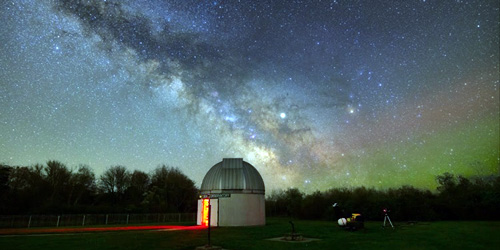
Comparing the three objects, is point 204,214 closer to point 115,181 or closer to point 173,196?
point 173,196

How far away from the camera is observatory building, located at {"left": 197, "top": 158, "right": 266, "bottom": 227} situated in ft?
84.2

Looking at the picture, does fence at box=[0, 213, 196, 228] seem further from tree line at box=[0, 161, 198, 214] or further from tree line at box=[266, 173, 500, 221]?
tree line at box=[266, 173, 500, 221]

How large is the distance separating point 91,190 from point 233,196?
106 ft

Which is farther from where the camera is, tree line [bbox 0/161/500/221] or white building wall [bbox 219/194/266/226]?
tree line [bbox 0/161/500/221]

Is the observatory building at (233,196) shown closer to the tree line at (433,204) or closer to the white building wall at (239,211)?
the white building wall at (239,211)

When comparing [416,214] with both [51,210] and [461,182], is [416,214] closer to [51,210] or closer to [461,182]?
[461,182]

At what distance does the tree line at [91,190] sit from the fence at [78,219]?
2.38 meters

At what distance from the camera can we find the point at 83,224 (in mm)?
31484

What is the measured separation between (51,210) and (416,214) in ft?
125

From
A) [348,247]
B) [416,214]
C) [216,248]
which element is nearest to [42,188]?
[216,248]

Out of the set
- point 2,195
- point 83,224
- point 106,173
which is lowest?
point 83,224

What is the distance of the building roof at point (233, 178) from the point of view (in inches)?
1031

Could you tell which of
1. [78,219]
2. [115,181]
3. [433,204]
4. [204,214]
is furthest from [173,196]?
[433,204]

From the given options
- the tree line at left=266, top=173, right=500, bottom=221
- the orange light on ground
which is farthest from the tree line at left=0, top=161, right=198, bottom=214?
the tree line at left=266, top=173, right=500, bottom=221
